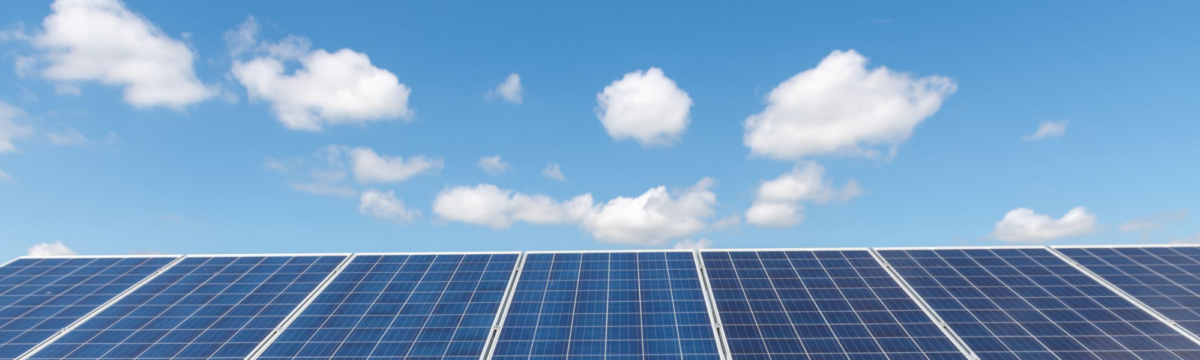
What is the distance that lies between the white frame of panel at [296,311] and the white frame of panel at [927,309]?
1246 inches

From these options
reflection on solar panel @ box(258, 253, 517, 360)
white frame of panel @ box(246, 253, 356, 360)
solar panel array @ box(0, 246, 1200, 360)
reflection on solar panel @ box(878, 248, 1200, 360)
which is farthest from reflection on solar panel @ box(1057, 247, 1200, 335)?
white frame of panel @ box(246, 253, 356, 360)

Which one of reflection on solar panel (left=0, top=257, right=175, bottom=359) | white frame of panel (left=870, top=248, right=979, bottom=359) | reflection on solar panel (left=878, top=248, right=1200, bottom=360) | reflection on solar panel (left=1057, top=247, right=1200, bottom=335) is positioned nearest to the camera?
reflection on solar panel (left=878, top=248, right=1200, bottom=360)

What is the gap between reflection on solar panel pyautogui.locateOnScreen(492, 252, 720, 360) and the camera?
2353 cm

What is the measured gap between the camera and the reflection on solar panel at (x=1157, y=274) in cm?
2595

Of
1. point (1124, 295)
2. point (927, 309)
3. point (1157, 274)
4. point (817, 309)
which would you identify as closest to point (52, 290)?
point (817, 309)

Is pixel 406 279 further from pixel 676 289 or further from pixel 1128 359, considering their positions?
pixel 1128 359

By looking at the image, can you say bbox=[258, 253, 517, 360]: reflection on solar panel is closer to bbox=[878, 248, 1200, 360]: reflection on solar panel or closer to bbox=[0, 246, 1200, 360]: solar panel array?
bbox=[0, 246, 1200, 360]: solar panel array

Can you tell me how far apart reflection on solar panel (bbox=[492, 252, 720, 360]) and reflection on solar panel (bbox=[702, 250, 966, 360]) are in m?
1.66

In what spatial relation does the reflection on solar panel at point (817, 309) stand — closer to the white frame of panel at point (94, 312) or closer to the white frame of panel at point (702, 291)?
the white frame of panel at point (702, 291)

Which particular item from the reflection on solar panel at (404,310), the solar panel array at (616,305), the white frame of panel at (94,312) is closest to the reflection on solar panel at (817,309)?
the solar panel array at (616,305)

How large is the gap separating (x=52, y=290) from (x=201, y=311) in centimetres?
1212

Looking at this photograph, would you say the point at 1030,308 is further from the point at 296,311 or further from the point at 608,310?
the point at 296,311

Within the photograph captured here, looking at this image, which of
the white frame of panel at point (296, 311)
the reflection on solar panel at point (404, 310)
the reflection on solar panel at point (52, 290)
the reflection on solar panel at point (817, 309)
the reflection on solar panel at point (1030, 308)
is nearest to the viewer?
the reflection on solar panel at point (1030, 308)

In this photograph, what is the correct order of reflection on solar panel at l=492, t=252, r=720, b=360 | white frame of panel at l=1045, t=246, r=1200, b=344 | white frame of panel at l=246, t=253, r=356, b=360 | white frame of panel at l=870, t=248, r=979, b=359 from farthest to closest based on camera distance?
white frame of panel at l=246, t=253, r=356, b=360, white frame of panel at l=1045, t=246, r=1200, b=344, reflection on solar panel at l=492, t=252, r=720, b=360, white frame of panel at l=870, t=248, r=979, b=359
